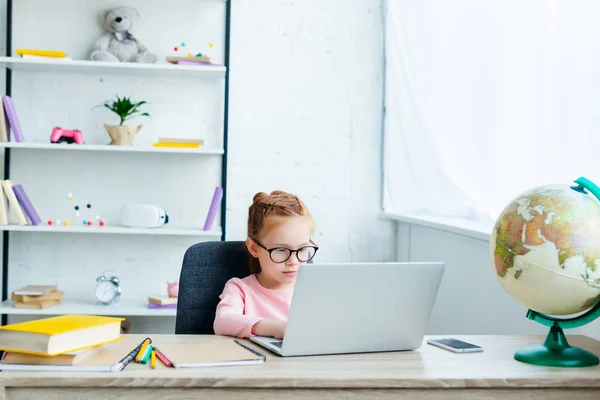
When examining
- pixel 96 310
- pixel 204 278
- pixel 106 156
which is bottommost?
pixel 96 310

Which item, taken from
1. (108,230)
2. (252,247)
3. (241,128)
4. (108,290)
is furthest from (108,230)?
(252,247)

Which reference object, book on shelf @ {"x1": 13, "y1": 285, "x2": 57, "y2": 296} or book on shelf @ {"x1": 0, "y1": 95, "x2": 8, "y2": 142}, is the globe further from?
book on shelf @ {"x1": 0, "y1": 95, "x2": 8, "y2": 142}

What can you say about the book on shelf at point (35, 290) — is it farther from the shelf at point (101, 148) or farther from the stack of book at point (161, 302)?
the shelf at point (101, 148)

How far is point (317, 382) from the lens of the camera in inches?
46.9

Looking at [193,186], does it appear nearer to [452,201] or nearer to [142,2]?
[142,2]

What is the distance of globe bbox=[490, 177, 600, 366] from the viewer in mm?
1260

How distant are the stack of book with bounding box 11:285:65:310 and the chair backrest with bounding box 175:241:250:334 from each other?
1509mm

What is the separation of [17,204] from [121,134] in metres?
0.51

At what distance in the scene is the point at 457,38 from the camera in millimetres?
2609

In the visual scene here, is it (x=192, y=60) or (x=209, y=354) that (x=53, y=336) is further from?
(x=192, y=60)

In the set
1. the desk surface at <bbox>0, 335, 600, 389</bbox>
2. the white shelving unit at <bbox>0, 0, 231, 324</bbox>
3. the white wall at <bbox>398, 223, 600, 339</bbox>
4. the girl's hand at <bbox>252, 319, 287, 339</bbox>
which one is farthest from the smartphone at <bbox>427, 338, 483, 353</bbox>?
the white shelving unit at <bbox>0, 0, 231, 324</bbox>

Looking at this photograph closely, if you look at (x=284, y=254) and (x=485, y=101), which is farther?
(x=485, y=101)

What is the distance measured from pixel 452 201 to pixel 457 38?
0.57 meters

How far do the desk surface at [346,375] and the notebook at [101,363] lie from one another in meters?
0.02
